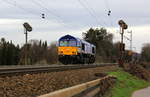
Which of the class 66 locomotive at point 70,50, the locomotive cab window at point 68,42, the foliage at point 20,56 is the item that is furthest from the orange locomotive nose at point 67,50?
the foliage at point 20,56

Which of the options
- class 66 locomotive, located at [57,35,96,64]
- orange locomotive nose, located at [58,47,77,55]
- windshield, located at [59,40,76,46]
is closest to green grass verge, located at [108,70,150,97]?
orange locomotive nose, located at [58,47,77,55]

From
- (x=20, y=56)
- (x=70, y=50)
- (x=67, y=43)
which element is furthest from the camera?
(x=20, y=56)

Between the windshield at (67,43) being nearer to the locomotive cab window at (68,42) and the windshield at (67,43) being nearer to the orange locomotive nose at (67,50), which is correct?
the locomotive cab window at (68,42)

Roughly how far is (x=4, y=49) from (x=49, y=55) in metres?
13.8

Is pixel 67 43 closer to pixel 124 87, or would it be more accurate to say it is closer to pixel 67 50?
pixel 67 50

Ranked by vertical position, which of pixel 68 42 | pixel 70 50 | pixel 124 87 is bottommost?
pixel 124 87

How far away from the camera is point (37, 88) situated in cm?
934

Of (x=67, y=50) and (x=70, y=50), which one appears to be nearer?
(x=70, y=50)

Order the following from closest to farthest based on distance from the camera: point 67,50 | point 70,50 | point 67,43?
point 70,50
point 67,50
point 67,43

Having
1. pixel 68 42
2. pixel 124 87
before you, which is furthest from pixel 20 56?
pixel 124 87

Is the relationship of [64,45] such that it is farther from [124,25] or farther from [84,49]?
[124,25]

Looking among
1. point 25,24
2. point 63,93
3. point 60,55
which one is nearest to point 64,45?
point 60,55

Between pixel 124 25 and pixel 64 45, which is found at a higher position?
pixel 124 25

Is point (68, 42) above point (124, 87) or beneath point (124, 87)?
above
